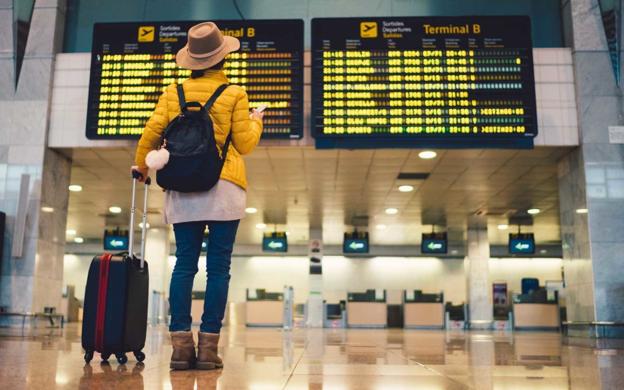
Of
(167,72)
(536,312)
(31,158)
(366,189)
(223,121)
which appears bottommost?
(536,312)

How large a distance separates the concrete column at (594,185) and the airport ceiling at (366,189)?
2.09 ft

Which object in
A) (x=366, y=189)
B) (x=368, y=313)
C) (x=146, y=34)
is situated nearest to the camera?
(x=146, y=34)

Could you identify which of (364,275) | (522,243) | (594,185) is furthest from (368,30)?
(364,275)

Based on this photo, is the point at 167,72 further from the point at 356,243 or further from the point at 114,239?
the point at 356,243

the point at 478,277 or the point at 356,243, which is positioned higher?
the point at 356,243

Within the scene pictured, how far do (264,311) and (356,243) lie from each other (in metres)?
4.26

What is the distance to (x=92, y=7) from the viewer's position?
992 cm

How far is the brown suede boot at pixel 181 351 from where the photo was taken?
2990 mm

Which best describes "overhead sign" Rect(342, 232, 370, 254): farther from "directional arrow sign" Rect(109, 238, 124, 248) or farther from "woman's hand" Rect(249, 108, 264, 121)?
"woman's hand" Rect(249, 108, 264, 121)

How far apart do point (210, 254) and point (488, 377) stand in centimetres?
145

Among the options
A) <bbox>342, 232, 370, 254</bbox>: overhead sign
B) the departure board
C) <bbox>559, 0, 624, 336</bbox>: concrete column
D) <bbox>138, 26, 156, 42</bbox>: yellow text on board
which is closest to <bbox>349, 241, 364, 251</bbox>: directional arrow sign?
<bbox>342, 232, 370, 254</bbox>: overhead sign

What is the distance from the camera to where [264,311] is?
20.3 metres

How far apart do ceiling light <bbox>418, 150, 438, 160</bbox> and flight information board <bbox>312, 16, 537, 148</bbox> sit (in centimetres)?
118

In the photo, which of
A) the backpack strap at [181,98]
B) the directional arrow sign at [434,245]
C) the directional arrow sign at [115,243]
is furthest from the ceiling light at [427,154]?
the directional arrow sign at [115,243]
